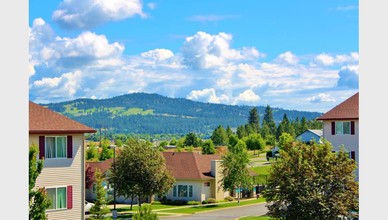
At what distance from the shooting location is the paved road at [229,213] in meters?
47.8

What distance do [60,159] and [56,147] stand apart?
26.1 inches

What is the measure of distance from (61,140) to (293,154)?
11912 millimetres

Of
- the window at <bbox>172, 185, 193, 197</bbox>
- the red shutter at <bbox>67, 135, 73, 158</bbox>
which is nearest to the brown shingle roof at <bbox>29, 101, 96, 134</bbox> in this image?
the red shutter at <bbox>67, 135, 73, 158</bbox>

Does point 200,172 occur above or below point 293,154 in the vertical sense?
below

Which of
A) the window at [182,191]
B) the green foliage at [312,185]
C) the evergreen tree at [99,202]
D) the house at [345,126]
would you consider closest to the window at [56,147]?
the evergreen tree at [99,202]

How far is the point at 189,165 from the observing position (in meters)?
63.2

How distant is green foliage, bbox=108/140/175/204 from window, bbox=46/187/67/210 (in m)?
18.2

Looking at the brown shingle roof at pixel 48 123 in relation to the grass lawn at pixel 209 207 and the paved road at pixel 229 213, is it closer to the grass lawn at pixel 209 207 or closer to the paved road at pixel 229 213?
the paved road at pixel 229 213

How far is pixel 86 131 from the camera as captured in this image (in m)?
29.9

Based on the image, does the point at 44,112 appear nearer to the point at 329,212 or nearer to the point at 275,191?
the point at 275,191

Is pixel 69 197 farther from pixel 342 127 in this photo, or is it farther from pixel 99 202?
pixel 342 127

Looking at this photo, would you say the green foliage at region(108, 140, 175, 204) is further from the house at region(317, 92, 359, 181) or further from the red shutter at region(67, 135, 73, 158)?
the red shutter at region(67, 135, 73, 158)
